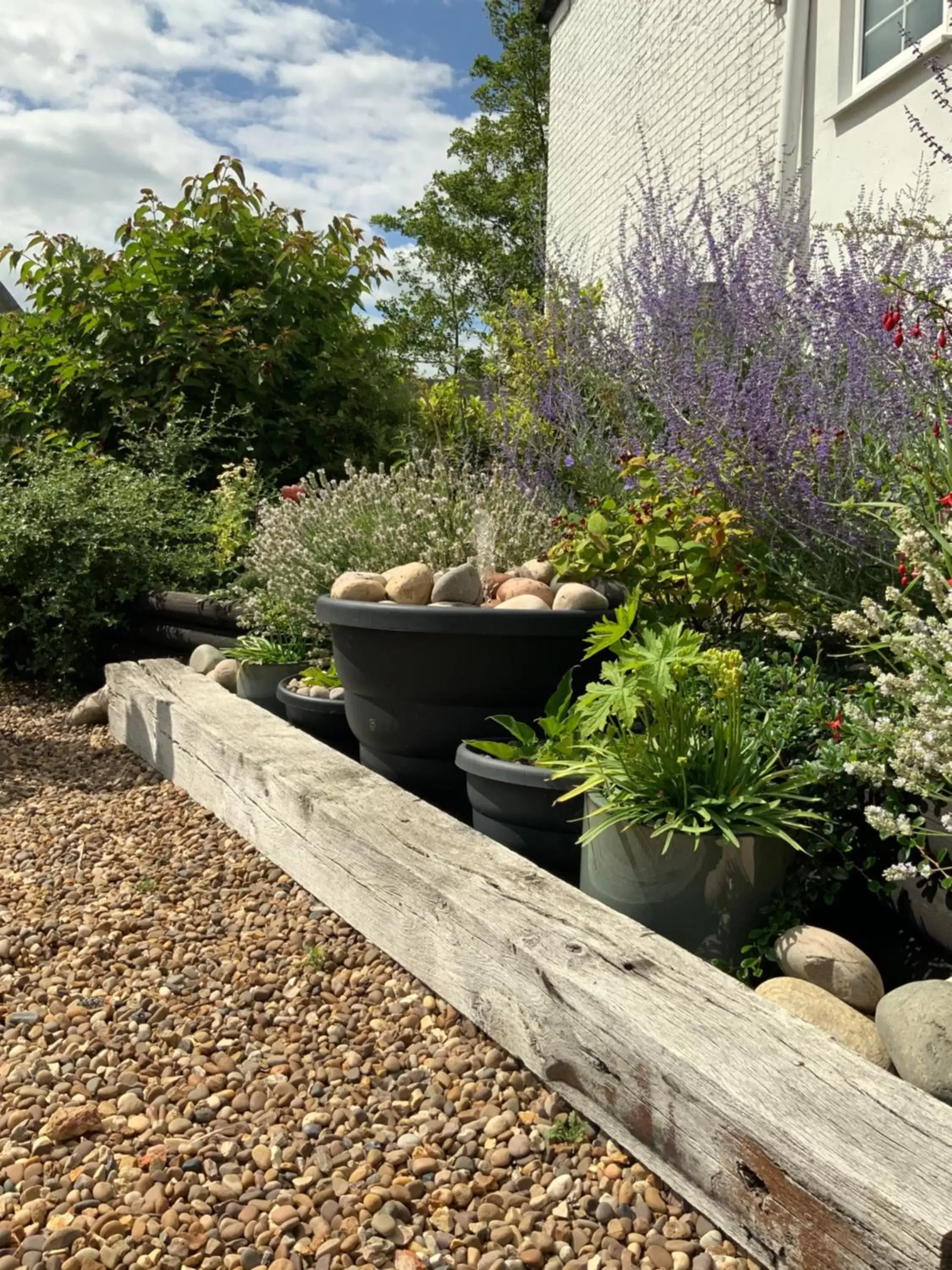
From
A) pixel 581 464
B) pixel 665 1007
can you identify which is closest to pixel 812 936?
pixel 665 1007

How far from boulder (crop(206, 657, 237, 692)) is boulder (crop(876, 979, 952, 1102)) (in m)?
3.07

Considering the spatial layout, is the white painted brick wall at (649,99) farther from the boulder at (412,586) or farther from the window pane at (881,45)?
the boulder at (412,586)

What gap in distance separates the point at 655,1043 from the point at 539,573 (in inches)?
69.8

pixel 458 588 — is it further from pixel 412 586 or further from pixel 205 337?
pixel 205 337

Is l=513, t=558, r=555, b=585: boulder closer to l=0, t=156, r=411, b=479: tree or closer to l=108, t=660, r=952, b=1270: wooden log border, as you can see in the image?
l=108, t=660, r=952, b=1270: wooden log border

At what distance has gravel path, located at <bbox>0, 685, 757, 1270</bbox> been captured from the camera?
4.60ft

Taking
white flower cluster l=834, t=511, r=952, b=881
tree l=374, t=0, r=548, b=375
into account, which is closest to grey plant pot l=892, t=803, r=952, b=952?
white flower cluster l=834, t=511, r=952, b=881

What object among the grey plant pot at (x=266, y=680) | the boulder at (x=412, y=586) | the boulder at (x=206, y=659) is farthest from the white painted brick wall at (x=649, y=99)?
the boulder at (x=412, y=586)

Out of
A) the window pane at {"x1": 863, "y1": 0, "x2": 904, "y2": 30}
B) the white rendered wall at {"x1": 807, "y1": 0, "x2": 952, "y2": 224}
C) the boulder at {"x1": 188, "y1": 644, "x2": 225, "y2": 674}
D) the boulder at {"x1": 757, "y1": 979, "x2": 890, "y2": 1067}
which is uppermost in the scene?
the window pane at {"x1": 863, "y1": 0, "x2": 904, "y2": 30}

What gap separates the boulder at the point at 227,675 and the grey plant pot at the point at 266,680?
0.90 ft

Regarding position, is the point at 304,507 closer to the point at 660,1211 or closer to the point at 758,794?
the point at 758,794

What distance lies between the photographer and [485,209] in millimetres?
21312

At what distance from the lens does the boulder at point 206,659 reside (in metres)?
4.39

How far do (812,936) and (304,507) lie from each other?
2.71 meters
